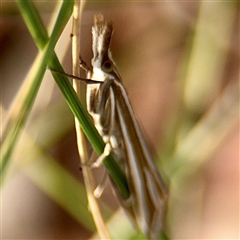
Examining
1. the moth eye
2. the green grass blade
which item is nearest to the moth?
the moth eye

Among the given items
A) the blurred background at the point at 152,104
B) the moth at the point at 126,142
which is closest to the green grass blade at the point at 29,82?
the moth at the point at 126,142

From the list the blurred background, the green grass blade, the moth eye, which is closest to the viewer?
the green grass blade

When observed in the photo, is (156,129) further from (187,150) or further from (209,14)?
(187,150)

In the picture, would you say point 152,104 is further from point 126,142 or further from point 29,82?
point 29,82

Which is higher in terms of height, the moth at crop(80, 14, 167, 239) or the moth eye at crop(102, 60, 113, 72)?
the moth eye at crop(102, 60, 113, 72)

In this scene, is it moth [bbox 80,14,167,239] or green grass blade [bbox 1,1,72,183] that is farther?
moth [bbox 80,14,167,239]

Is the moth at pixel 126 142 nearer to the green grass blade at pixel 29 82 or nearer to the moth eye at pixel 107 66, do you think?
the moth eye at pixel 107 66

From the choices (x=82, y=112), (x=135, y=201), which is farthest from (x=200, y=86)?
(x=82, y=112)

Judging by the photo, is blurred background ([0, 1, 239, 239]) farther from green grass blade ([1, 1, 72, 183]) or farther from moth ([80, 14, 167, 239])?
green grass blade ([1, 1, 72, 183])
